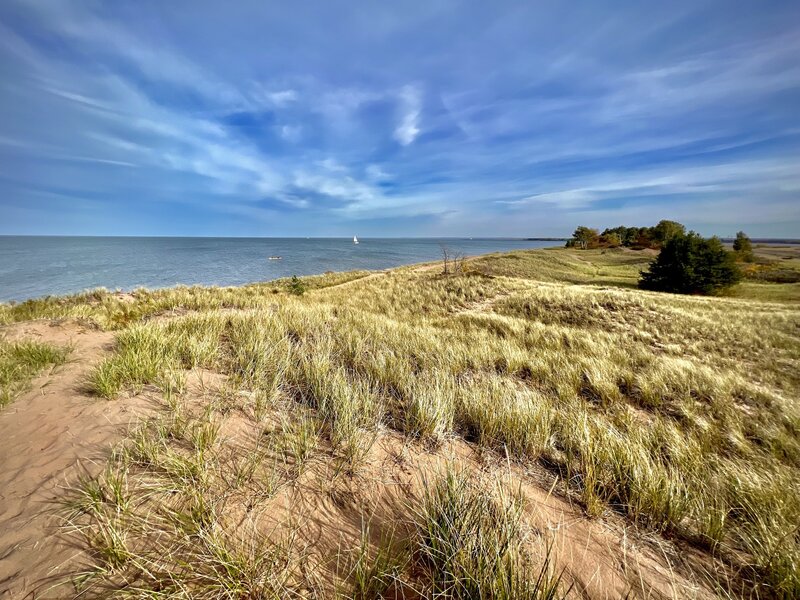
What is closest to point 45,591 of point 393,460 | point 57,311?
point 393,460

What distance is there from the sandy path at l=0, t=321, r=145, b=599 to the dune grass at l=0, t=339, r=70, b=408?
13cm

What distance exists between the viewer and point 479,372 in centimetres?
563

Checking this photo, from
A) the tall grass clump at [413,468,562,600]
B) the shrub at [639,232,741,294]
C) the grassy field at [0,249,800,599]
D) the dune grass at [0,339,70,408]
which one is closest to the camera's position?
the tall grass clump at [413,468,562,600]

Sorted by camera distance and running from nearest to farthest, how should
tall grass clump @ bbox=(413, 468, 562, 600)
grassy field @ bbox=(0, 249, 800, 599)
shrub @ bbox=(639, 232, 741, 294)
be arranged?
tall grass clump @ bbox=(413, 468, 562, 600) < grassy field @ bbox=(0, 249, 800, 599) < shrub @ bbox=(639, 232, 741, 294)

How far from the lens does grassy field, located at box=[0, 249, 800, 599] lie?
170cm

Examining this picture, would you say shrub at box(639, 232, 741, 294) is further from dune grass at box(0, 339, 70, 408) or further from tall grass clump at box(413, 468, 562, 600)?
dune grass at box(0, 339, 70, 408)

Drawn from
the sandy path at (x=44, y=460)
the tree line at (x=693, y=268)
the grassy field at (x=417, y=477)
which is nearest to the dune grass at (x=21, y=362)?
the sandy path at (x=44, y=460)

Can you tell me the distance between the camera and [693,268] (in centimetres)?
2867

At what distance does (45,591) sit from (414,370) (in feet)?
14.5

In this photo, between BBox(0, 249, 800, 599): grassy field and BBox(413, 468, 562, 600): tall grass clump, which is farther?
BBox(0, 249, 800, 599): grassy field

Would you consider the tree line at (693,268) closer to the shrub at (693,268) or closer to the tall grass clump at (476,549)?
the shrub at (693,268)

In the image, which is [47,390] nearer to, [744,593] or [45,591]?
[45,591]

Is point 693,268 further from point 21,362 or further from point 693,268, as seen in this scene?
point 21,362

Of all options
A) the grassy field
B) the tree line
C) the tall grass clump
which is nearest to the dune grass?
the grassy field
